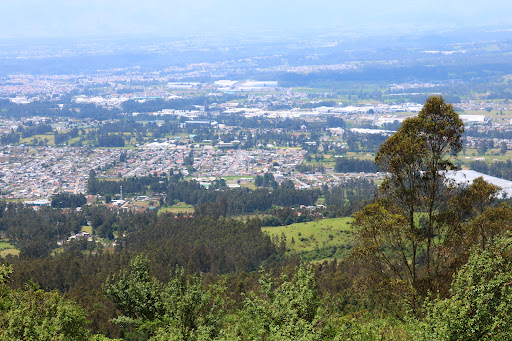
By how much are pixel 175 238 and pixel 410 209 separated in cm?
3339

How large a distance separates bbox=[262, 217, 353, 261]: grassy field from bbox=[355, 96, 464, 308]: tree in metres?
26.6

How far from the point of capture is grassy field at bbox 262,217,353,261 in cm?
4216

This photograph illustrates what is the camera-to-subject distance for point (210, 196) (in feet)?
210

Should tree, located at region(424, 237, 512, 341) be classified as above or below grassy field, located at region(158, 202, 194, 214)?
above

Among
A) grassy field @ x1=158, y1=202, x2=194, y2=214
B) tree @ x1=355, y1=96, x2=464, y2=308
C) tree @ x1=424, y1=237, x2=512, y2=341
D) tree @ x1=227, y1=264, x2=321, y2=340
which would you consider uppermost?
tree @ x1=355, y1=96, x2=464, y2=308

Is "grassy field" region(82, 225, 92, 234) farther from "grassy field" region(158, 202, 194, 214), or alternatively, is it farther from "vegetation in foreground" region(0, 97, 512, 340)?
"vegetation in foreground" region(0, 97, 512, 340)

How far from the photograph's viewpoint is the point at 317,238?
44.9m

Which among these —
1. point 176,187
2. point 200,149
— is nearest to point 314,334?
point 176,187

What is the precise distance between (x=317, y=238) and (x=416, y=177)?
31.4 meters

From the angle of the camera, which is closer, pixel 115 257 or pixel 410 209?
pixel 410 209

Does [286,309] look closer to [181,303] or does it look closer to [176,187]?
[181,303]

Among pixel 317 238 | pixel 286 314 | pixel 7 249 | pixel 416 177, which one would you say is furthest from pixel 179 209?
pixel 286 314

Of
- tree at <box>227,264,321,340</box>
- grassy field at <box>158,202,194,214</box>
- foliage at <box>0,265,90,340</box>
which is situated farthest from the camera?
grassy field at <box>158,202,194,214</box>

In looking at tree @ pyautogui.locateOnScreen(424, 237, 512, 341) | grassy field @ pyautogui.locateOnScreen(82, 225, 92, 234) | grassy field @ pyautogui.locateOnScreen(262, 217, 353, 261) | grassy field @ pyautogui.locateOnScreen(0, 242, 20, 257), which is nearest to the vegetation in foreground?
tree @ pyautogui.locateOnScreen(424, 237, 512, 341)
